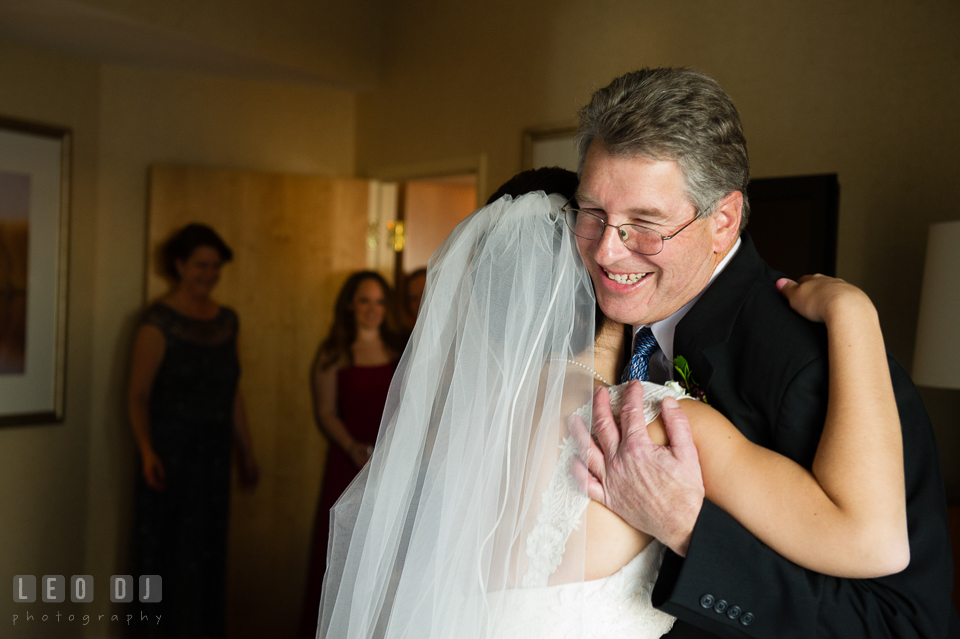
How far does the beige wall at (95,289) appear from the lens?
3.74 m

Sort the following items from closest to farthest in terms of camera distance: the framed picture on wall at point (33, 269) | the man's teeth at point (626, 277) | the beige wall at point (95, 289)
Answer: the man's teeth at point (626, 277), the framed picture on wall at point (33, 269), the beige wall at point (95, 289)

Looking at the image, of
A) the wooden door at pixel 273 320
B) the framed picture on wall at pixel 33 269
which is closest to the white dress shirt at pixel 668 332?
the wooden door at pixel 273 320

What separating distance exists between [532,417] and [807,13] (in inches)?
86.8

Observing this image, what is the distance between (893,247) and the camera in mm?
2516

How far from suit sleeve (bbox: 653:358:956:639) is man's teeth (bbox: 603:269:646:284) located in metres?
0.33

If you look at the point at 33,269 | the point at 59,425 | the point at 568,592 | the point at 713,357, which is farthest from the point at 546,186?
the point at 59,425

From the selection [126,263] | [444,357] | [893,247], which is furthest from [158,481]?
[893,247]

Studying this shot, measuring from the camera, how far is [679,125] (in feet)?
4.04

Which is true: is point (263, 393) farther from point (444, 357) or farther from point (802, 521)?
point (802, 521)

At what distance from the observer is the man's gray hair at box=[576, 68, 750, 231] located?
4.04 ft

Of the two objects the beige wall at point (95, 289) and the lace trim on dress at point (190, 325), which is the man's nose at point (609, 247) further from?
the beige wall at point (95, 289)

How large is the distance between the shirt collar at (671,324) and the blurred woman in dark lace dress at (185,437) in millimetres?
3047

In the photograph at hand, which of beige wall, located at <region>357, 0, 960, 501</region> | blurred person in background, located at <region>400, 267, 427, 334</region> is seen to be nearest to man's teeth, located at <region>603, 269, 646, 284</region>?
beige wall, located at <region>357, 0, 960, 501</region>

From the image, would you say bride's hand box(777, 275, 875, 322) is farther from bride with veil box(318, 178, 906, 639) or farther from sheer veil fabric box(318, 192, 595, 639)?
sheer veil fabric box(318, 192, 595, 639)
